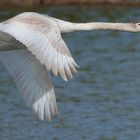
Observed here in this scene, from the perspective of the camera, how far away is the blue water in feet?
38.5

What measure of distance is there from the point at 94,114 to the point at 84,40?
262 inches

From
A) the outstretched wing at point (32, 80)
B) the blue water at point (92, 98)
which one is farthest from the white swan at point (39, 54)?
the blue water at point (92, 98)

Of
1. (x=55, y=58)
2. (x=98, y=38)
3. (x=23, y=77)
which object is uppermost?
(x=55, y=58)

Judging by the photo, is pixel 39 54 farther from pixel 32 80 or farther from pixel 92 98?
pixel 92 98

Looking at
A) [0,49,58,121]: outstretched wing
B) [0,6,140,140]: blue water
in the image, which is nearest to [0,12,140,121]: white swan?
[0,49,58,121]: outstretched wing

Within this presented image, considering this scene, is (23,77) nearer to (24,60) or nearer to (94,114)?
(24,60)

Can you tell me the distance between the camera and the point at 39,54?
871 cm

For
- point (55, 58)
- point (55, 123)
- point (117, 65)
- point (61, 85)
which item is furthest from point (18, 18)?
point (117, 65)

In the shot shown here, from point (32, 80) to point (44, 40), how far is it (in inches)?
52.4

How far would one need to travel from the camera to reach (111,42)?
1900 cm

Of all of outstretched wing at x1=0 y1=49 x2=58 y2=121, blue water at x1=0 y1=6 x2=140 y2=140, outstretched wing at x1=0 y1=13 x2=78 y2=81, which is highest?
outstretched wing at x1=0 y1=13 x2=78 y2=81

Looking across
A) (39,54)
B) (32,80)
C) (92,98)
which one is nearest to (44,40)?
(39,54)

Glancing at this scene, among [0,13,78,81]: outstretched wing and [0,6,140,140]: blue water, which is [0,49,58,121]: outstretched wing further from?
[0,6,140,140]: blue water

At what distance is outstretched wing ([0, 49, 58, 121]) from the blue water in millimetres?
1416
